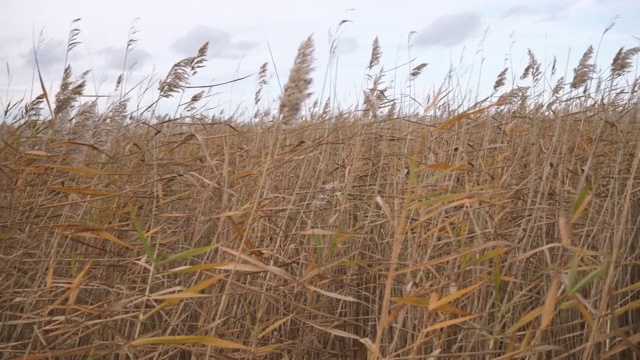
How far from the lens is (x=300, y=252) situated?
2.07 metres

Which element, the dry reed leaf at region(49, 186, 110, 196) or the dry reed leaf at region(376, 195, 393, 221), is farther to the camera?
the dry reed leaf at region(49, 186, 110, 196)

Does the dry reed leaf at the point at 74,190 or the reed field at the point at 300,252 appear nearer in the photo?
the reed field at the point at 300,252

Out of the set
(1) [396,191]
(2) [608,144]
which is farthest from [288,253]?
(2) [608,144]

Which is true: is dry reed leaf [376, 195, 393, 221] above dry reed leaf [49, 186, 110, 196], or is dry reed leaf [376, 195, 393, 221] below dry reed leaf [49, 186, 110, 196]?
above

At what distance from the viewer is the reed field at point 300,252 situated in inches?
55.7

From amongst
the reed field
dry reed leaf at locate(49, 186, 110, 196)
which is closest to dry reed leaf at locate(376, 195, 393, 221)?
the reed field

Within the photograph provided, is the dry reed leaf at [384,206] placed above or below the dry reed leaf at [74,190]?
above

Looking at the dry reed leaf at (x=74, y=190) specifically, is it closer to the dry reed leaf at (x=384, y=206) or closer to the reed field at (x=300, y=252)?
the reed field at (x=300, y=252)

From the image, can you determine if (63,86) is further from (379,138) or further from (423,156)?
(423,156)

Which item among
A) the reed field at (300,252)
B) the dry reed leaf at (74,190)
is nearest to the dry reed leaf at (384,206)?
the reed field at (300,252)

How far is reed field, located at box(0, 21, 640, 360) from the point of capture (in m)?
1.41

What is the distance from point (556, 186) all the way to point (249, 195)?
120 cm

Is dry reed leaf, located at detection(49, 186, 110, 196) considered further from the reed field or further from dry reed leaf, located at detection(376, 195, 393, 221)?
dry reed leaf, located at detection(376, 195, 393, 221)

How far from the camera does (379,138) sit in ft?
8.75
